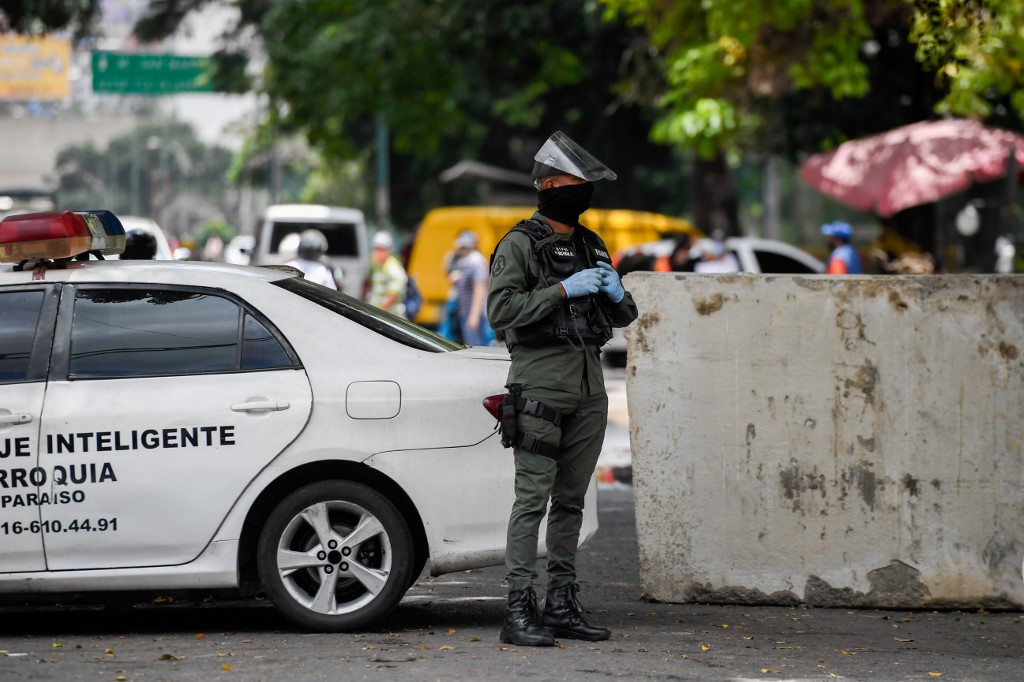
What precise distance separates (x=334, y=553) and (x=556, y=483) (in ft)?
2.85

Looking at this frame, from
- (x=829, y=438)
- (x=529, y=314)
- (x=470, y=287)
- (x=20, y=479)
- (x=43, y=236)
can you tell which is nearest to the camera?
(x=529, y=314)

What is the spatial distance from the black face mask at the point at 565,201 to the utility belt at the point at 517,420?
67 centimetres

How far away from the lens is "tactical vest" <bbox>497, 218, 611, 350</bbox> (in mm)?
5684

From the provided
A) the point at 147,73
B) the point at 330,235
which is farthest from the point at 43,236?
Result: the point at 147,73

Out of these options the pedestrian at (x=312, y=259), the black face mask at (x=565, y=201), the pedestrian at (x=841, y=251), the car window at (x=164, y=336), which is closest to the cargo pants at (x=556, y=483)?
the black face mask at (x=565, y=201)

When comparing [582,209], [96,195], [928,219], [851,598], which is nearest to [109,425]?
[582,209]

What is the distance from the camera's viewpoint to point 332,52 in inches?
909

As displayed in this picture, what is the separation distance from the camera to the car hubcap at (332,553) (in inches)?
232

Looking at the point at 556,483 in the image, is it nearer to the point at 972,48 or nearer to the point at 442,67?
the point at 972,48

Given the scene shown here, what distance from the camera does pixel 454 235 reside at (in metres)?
21.5

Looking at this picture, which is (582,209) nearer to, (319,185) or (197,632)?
(197,632)

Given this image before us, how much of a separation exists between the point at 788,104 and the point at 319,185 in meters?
45.7

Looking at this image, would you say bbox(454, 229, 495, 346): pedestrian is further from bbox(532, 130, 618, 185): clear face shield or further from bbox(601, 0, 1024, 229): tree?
bbox(532, 130, 618, 185): clear face shield

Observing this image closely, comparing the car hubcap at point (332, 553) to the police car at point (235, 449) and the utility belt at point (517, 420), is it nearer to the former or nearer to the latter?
the police car at point (235, 449)
